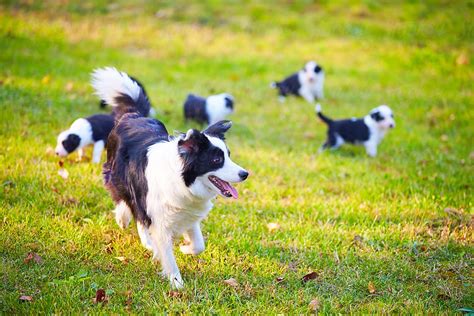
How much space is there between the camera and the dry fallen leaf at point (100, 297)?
3.46 m

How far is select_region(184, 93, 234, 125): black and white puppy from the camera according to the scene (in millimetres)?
7527

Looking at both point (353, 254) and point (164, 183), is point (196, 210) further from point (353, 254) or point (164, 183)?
point (353, 254)

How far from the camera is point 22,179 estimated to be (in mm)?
5121

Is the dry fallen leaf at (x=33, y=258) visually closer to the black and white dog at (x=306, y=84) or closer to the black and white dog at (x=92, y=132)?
the black and white dog at (x=92, y=132)

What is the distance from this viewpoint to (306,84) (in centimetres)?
934

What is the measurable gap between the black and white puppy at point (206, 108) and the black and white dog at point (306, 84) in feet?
6.76

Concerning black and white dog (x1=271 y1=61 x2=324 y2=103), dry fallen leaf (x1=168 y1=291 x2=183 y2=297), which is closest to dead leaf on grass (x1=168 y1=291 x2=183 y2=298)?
dry fallen leaf (x1=168 y1=291 x2=183 y2=297)

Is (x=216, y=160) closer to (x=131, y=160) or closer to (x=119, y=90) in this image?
(x=131, y=160)

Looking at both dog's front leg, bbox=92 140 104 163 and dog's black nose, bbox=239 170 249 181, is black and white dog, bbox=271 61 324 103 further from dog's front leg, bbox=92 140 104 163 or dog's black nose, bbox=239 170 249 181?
dog's black nose, bbox=239 170 249 181

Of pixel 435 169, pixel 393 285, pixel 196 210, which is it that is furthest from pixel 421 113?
pixel 196 210

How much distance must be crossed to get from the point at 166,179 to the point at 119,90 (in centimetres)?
139

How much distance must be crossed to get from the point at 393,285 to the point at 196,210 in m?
1.70

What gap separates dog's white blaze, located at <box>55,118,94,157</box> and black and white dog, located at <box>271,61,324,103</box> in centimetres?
450

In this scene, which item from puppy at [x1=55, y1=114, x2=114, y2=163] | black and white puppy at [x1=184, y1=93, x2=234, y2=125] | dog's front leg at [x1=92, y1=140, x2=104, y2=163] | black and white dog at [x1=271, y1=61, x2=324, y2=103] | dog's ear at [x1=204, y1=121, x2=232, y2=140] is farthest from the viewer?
black and white dog at [x1=271, y1=61, x2=324, y2=103]
